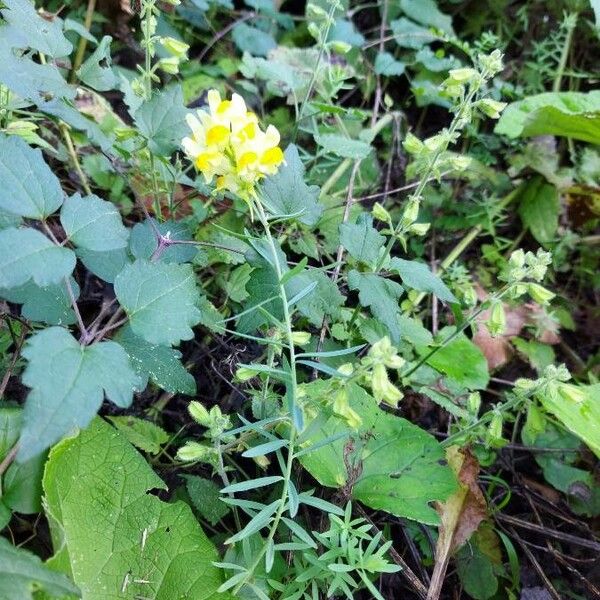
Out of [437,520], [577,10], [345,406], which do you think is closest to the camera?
[345,406]

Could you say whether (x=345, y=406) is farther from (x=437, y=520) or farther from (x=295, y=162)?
(x=295, y=162)

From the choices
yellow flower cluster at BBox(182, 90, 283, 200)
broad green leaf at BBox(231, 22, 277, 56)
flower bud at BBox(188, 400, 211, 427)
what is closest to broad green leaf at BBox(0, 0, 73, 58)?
yellow flower cluster at BBox(182, 90, 283, 200)

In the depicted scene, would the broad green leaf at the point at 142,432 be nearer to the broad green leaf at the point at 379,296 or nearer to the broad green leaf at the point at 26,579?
the broad green leaf at the point at 26,579

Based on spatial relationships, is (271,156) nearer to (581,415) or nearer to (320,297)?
(320,297)

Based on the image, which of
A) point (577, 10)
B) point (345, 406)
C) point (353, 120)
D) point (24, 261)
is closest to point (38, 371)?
point (24, 261)

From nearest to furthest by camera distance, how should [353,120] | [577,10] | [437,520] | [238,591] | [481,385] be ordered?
1. [238,591]
2. [437,520]
3. [481,385]
4. [353,120]
5. [577,10]

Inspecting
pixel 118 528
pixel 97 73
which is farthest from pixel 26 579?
pixel 97 73
